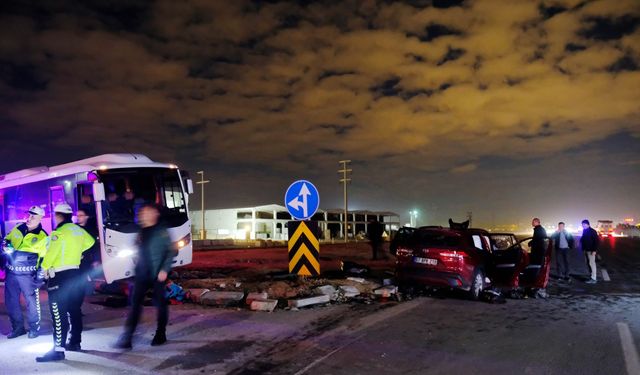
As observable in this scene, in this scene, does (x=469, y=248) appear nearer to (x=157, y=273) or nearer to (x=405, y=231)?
(x=157, y=273)

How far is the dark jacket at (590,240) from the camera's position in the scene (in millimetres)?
14023

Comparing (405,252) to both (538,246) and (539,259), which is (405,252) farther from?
(538,246)

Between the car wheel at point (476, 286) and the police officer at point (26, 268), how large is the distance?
7.89m

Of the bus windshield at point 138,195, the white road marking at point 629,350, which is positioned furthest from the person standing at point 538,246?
the bus windshield at point 138,195

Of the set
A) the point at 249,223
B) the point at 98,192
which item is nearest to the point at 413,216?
the point at 249,223

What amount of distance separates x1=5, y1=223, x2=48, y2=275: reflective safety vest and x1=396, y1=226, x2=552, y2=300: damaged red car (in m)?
7.10

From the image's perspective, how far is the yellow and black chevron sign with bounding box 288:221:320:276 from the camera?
1111 centimetres

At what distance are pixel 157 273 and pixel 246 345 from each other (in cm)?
153

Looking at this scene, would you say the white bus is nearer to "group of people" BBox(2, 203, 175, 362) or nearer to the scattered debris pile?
the scattered debris pile

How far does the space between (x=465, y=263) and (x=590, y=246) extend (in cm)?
589

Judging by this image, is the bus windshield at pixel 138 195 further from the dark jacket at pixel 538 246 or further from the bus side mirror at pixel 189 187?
the dark jacket at pixel 538 246

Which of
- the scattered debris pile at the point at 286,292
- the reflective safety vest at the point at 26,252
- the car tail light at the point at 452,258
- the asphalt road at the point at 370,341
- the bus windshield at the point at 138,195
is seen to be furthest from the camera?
the bus windshield at the point at 138,195

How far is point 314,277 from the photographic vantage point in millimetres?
11891

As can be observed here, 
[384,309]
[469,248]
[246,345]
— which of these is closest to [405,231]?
[469,248]
